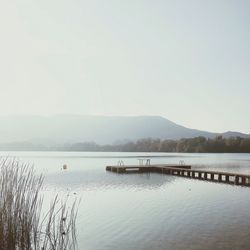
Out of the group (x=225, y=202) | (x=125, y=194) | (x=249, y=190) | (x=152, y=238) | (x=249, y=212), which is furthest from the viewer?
(x=249, y=190)

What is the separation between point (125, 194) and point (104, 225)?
46.9 ft

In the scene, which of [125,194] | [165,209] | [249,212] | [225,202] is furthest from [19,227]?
[125,194]

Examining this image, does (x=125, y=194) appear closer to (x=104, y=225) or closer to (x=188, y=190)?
(x=188, y=190)

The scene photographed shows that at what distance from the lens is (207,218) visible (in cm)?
2319

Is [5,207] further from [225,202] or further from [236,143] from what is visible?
[236,143]

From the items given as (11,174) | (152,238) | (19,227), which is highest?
(11,174)

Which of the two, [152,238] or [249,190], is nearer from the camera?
[152,238]

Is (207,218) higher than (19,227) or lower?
lower

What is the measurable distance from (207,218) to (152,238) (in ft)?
20.4

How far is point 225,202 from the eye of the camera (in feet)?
98.7

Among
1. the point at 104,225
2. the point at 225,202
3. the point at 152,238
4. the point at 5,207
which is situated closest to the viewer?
the point at 5,207

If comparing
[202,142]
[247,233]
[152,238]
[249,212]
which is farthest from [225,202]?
[202,142]

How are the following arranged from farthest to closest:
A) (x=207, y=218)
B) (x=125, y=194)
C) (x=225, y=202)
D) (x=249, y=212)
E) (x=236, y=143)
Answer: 1. (x=236, y=143)
2. (x=125, y=194)
3. (x=225, y=202)
4. (x=249, y=212)
5. (x=207, y=218)

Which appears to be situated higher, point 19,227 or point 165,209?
point 19,227
